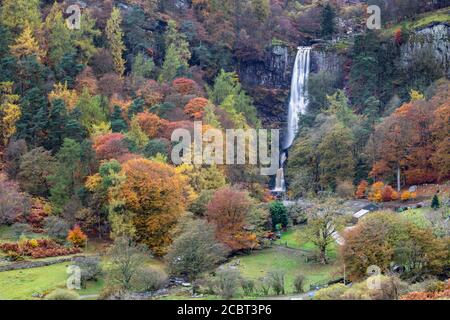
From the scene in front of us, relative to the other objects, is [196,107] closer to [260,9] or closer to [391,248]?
[260,9]

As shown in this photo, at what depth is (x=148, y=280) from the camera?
46.8 m

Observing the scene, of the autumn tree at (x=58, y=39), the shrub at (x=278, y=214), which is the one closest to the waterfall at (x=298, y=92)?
the shrub at (x=278, y=214)

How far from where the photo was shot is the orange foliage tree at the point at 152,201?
56938mm

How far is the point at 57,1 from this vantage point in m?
91.2

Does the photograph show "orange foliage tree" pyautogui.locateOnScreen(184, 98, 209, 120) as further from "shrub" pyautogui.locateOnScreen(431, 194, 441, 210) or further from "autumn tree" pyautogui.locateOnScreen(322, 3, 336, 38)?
"autumn tree" pyautogui.locateOnScreen(322, 3, 336, 38)

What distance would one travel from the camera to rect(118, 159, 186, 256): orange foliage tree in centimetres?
5694

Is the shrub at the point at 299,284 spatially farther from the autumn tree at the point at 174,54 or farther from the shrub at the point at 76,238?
the autumn tree at the point at 174,54

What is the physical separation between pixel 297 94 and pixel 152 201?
42977 mm

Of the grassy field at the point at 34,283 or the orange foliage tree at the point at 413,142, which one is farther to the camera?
the orange foliage tree at the point at 413,142

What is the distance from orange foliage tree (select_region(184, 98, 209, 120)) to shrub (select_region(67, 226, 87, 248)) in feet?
73.9

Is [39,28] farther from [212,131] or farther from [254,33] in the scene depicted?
[254,33]

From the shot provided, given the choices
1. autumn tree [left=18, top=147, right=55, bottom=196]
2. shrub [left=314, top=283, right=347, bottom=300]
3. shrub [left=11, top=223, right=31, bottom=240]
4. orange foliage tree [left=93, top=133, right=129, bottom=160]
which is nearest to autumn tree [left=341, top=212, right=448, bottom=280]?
shrub [left=314, top=283, right=347, bottom=300]

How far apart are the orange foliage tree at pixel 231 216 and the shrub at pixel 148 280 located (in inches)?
449

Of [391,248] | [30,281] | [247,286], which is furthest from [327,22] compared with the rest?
[30,281]
